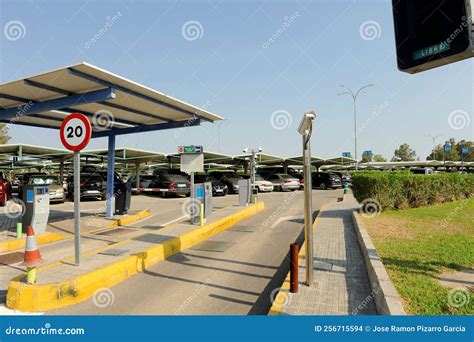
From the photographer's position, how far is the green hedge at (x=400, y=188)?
1201 centimetres

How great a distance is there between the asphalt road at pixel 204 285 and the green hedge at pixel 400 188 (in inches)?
222

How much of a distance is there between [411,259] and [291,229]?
451 centimetres

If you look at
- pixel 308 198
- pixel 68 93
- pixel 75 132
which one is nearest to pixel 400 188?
pixel 308 198

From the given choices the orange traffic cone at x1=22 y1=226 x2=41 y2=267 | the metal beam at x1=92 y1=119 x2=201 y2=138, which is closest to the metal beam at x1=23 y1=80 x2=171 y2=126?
the metal beam at x1=92 y1=119 x2=201 y2=138

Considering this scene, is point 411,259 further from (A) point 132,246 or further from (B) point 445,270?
(A) point 132,246

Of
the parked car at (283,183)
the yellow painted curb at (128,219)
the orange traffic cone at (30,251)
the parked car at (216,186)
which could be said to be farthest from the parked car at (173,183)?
the orange traffic cone at (30,251)

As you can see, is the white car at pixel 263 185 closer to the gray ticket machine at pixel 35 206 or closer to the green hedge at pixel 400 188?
the green hedge at pixel 400 188
